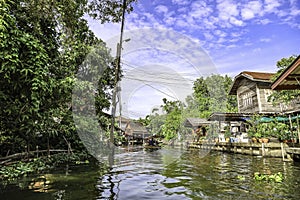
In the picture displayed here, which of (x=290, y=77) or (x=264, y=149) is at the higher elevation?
(x=290, y=77)

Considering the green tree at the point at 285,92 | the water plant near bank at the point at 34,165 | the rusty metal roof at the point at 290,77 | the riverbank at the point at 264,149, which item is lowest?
the water plant near bank at the point at 34,165

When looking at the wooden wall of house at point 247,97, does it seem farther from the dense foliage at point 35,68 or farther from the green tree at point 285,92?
the dense foliage at point 35,68

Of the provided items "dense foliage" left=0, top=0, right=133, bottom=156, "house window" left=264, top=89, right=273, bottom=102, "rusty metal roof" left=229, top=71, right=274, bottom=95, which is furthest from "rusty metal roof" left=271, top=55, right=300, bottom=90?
"house window" left=264, top=89, right=273, bottom=102

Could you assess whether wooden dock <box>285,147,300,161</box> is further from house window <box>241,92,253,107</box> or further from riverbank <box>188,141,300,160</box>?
house window <box>241,92,253,107</box>

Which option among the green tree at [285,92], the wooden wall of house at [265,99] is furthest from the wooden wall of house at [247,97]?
the green tree at [285,92]

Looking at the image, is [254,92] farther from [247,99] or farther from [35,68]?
[35,68]

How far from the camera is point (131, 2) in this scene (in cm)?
1553

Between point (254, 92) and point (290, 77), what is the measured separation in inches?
635

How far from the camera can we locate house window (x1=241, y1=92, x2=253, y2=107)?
25.2 meters

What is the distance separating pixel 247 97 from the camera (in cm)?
2598

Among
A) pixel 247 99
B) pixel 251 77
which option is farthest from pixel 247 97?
pixel 251 77

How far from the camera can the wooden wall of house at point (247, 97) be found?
24188 millimetres

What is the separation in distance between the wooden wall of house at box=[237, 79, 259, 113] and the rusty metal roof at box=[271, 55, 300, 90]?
47.2ft

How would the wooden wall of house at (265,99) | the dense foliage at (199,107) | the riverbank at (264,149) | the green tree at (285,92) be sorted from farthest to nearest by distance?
the dense foliage at (199,107) < the wooden wall of house at (265,99) < the green tree at (285,92) < the riverbank at (264,149)
